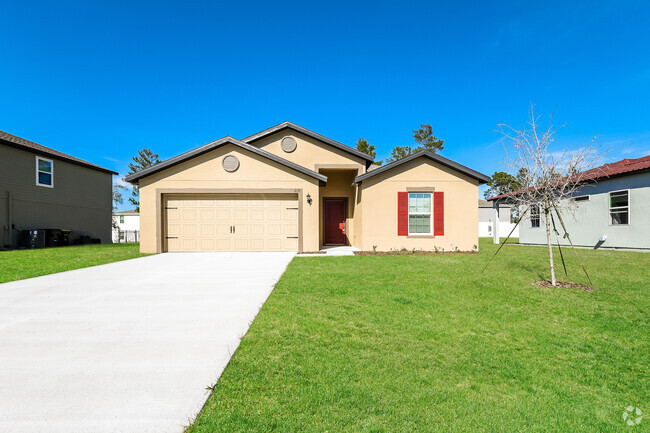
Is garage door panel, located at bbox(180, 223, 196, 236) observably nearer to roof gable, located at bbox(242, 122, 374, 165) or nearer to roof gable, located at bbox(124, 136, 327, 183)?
roof gable, located at bbox(124, 136, 327, 183)

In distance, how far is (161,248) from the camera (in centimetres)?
1175

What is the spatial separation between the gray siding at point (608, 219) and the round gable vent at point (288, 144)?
11687 mm

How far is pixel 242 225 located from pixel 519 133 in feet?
31.8

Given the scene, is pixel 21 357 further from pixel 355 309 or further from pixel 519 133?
pixel 519 133

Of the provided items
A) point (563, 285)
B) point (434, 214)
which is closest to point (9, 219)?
point (434, 214)

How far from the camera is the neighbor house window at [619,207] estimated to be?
1295 cm

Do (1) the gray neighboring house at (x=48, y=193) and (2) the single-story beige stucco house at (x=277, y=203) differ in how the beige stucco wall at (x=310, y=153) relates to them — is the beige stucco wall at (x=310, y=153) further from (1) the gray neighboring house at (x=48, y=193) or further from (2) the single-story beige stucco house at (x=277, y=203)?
(1) the gray neighboring house at (x=48, y=193)

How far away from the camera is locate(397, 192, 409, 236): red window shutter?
1227 centimetres

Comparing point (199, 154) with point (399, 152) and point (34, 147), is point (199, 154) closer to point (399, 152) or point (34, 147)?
point (34, 147)

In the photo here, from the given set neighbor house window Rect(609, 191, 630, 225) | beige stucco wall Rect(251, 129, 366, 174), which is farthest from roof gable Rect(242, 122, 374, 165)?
neighbor house window Rect(609, 191, 630, 225)

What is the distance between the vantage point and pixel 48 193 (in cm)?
1698

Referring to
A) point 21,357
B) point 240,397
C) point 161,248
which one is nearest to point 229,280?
point 21,357

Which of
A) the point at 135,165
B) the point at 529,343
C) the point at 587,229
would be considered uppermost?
the point at 135,165

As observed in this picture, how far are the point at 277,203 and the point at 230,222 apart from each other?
206 centimetres
